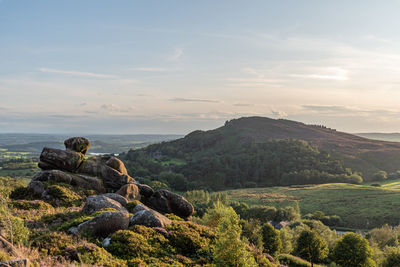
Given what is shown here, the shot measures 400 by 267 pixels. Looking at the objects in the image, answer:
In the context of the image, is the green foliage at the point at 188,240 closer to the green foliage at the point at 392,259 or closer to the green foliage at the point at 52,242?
the green foliage at the point at 52,242

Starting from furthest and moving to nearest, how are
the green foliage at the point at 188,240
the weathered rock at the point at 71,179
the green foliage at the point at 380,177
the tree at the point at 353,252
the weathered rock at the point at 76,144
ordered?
the green foliage at the point at 380,177, the weathered rock at the point at 76,144, the tree at the point at 353,252, the weathered rock at the point at 71,179, the green foliage at the point at 188,240

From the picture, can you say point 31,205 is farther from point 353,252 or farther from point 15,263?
point 353,252

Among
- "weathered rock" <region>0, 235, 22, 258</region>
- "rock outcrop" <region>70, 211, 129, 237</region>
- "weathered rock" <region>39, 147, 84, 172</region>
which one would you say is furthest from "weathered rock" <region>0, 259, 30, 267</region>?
"weathered rock" <region>39, 147, 84, 172</region>

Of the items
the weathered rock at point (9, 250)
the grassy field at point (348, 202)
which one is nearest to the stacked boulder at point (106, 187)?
the weathered rock at point (9, 250)

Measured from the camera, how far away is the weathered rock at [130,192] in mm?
35888

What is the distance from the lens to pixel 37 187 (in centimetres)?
3266

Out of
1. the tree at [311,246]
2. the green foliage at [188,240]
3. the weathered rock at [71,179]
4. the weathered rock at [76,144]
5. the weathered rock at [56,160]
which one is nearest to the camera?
the green foliage at [188,240]

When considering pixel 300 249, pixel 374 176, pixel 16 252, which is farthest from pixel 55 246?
pixel 374 176

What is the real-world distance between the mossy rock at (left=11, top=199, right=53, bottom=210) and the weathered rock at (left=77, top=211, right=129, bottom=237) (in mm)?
11638

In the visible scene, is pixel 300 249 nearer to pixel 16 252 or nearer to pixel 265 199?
pixel 16 252

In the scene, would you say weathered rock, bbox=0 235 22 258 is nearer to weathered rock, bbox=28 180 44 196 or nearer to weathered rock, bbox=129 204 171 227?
weathered rock, bbox=129 204 171 227

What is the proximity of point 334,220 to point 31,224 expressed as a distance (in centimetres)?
11443

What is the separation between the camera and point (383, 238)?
69250 millimetres

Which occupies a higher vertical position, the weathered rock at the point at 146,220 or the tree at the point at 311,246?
the weathered rock at the point at 146,220
